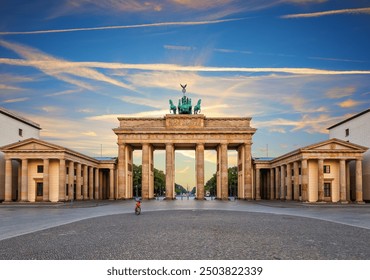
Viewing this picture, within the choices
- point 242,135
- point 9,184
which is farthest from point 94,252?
point 242,135

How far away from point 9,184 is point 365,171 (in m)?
57.4

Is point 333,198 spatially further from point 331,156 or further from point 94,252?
point 94,252

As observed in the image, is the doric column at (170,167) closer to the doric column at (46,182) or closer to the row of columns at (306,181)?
the row of columns at (306,181)

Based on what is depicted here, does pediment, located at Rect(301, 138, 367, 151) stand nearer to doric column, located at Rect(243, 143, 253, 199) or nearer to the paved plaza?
doric column, located at Rect(243, 143, 253, 199)

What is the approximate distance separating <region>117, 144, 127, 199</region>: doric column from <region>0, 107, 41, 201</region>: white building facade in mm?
17822

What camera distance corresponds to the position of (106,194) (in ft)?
315

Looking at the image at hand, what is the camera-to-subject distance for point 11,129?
66750mm

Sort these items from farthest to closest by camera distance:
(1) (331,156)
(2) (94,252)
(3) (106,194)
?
(3) (106,194) → (1) (331,156) → (2) (94,252)

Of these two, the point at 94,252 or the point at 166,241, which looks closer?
the point at 94,252

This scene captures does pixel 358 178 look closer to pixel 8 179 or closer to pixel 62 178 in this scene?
pixel 62 178

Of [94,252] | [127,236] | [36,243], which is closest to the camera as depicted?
[94,252]

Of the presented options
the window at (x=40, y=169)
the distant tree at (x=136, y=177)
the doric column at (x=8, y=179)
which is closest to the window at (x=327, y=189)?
the window at (x=40, y=169)

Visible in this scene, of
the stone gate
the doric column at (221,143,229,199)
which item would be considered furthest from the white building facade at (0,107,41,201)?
the doric column at (221,143,229,199)

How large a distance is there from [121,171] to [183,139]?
47.0 feet
